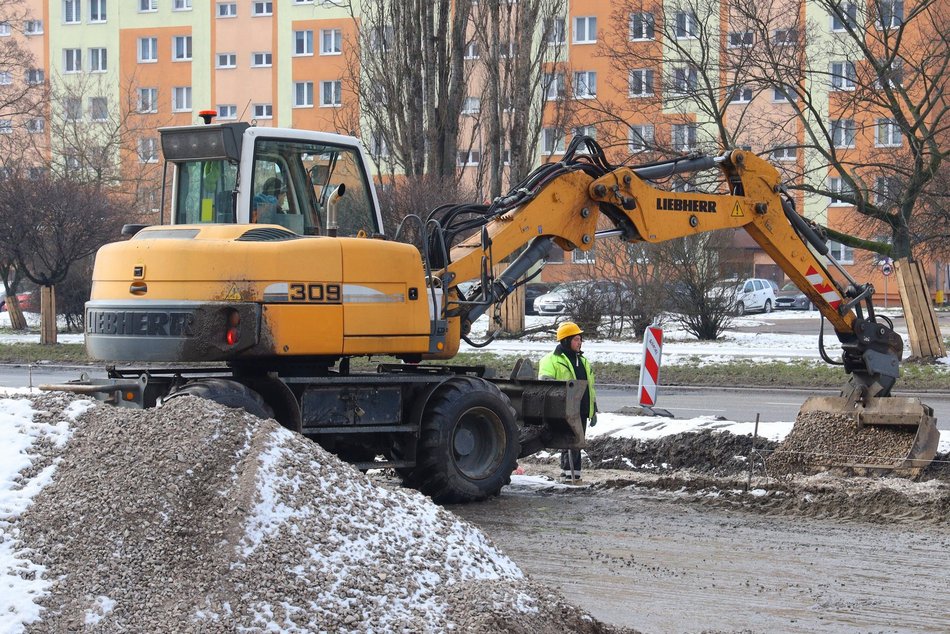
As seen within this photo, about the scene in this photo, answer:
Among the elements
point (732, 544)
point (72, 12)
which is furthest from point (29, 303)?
point (732, 544)

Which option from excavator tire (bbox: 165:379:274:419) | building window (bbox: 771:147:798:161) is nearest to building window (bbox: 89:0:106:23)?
building window (bbox: 771:147:798:161)

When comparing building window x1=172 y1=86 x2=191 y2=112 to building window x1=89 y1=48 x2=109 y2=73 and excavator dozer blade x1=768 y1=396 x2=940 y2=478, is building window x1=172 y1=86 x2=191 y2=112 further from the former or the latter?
excavator dozer blade x1=768 y1=396 x2=940 y2=478

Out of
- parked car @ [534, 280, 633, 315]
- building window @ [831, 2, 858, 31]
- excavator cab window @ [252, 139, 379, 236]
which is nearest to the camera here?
excavator cab window @ [252, 139, 379, 236]

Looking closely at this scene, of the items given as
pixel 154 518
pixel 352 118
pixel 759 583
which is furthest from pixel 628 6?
pixel 154 518

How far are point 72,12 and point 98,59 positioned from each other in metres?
2.91

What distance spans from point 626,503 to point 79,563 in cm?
578

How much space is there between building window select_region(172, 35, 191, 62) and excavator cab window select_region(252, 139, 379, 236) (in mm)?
56502

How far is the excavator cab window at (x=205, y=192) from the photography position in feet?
33.8

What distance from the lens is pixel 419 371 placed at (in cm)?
1134

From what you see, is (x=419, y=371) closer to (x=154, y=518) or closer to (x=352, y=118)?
(x=154, y=518)

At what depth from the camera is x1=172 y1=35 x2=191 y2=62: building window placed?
211 feet

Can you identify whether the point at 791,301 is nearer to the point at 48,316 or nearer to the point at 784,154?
the point at 784,154

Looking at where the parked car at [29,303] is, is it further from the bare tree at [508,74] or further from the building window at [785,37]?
the building window at [785,37]

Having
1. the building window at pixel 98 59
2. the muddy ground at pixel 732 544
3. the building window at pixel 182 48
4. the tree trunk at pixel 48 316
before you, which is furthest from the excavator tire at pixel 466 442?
the building window at pixel 98 59
